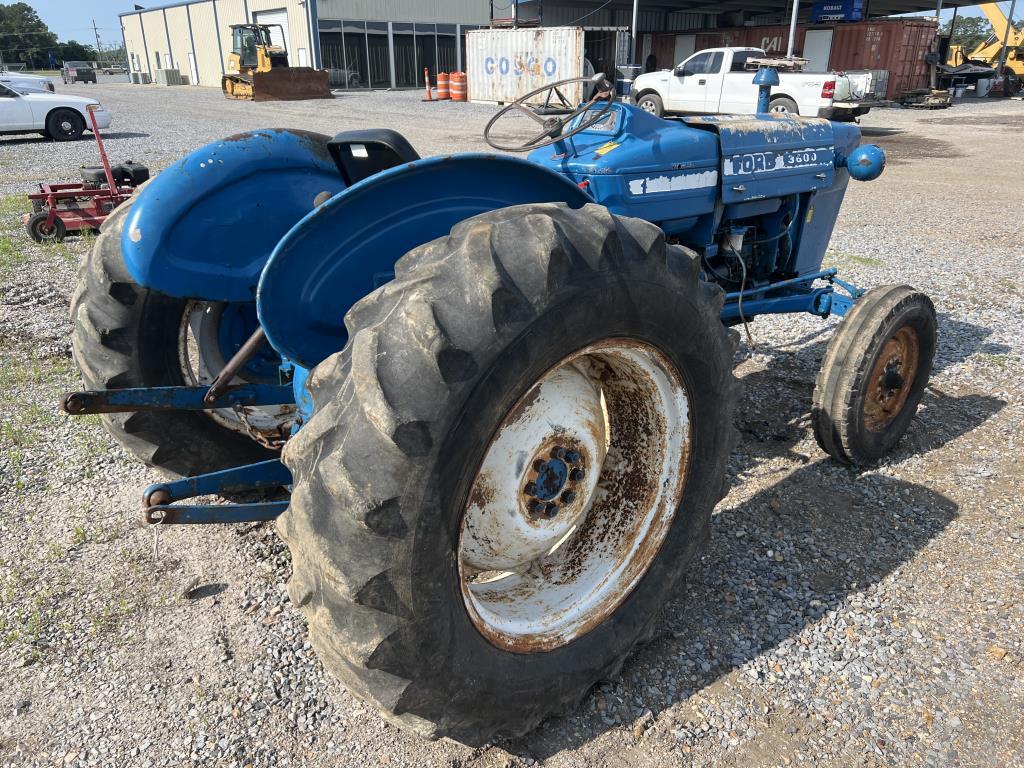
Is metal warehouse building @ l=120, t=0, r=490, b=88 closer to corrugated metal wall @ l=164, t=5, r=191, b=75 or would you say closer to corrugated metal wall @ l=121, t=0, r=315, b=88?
corrugated metal wall @ l=121, t=0, r=315, b=88

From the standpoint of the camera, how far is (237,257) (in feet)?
7.45

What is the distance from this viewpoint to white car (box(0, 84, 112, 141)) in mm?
14758

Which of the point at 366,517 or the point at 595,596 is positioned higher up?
the point at 366,517

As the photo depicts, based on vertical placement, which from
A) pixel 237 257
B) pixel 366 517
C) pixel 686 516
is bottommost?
pixel 686 516


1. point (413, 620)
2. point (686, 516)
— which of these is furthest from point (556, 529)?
point (413, 620)

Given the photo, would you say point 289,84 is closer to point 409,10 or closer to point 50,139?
point 409,10

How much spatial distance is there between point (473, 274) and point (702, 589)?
159 cm

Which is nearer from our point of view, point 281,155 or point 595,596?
point 595,596

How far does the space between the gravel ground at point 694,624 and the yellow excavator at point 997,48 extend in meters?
29.8

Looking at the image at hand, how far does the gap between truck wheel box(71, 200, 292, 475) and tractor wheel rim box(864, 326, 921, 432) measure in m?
2.49

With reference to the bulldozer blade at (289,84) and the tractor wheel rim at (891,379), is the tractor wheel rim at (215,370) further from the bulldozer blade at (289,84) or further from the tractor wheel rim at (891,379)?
the bulldozer blade at (289,84)

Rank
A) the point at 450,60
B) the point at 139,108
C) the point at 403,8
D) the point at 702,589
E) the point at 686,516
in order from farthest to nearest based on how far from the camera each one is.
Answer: the point at 450,60 < the point at 403,8 < the point at 139,108 < the point at 702,589 < the point at 686,516

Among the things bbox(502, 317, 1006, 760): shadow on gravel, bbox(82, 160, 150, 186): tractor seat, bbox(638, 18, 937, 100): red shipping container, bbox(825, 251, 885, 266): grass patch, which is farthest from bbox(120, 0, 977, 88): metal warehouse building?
bbox(502, 317, 1006, 760): shadow on gravel

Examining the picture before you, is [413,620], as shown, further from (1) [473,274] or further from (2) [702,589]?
(2) [702,589]
